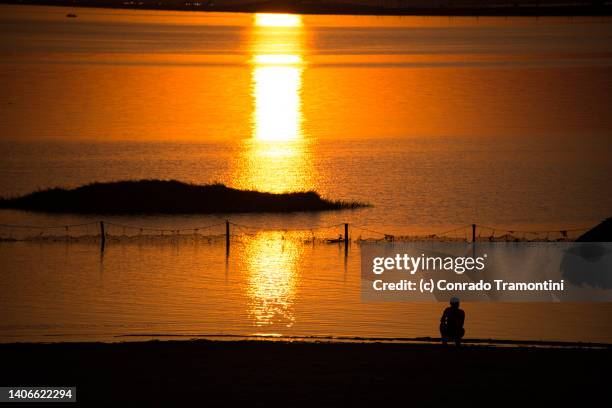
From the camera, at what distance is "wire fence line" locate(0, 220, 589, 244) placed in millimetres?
46062

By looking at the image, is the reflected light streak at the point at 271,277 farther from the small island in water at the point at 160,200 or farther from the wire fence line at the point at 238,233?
the small island in water at the point at 160,200

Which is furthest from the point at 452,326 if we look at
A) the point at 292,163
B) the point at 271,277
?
the point at 292,163

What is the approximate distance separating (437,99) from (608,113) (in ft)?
66.1

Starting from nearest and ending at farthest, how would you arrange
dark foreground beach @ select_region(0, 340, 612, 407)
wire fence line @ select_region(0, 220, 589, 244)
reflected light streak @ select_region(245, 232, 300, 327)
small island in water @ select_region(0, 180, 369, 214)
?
dark foreground beach @ select_region(0, 340, 612, 407)
reflected light streak @ select_region(245, 232, 300, 327)
wire fence line @ select_region(0, 220, 589, 244)
small island in water @ select_region(0, 180, 369, 214)

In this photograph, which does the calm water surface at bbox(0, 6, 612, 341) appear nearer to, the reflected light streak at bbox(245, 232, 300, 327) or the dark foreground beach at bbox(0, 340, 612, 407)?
the reflected light streak at bbox(245, 232, 300, 327)

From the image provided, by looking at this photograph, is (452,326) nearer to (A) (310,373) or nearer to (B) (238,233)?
(A) (310,373)

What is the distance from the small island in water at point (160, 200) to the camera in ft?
173

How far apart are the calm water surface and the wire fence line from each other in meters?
1.06

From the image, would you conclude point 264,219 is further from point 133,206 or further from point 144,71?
point 144,71

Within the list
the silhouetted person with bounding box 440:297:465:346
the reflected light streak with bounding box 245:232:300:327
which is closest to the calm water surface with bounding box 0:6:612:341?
the reflected light streak with bounding box 245:232:300:327

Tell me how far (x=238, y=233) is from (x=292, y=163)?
29.3 m

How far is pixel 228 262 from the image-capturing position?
4175cm

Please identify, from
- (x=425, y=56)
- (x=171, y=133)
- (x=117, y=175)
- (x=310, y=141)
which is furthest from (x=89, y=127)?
(x=425, y=56)

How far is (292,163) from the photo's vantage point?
77.3 m
